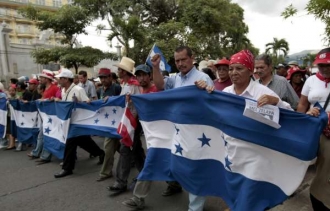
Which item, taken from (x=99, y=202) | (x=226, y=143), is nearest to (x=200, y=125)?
(x=226, y=143)

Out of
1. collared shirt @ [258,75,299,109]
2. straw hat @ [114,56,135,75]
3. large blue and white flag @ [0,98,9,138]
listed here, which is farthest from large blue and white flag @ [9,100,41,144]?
collared shirt @ [258,75,299,109]

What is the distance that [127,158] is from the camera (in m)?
4.06

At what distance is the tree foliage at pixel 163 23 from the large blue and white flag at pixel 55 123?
31.6 feet

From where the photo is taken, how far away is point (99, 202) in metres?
3.95

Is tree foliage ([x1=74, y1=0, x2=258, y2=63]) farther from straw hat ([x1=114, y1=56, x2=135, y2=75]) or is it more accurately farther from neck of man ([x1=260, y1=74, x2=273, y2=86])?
neck of man ([x1=260, y1=74, x2=273, y2=86])

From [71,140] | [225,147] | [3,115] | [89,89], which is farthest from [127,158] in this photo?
[3,115]

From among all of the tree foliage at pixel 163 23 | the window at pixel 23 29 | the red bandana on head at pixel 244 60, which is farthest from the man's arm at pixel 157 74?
the window at pixel 23 29

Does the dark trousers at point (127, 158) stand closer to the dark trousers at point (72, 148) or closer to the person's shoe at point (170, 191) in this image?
the person's shoe at point (170, 191)

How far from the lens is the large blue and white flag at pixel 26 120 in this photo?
22.3 ft

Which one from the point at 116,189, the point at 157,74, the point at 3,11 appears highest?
the point at 3,11

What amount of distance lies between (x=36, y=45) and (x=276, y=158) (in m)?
27.2

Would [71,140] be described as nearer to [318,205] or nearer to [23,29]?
[318,205]

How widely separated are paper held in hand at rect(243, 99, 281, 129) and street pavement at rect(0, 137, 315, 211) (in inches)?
65.8

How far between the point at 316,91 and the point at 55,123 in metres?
4.74
